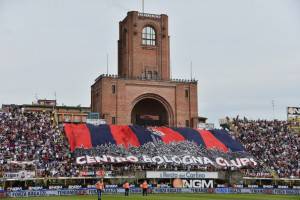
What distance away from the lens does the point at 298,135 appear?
82.8 m

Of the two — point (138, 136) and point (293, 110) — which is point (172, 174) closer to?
point (138, 136)

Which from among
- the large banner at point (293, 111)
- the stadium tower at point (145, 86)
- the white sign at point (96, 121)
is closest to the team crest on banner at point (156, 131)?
the stadium tower at point (145, 86)

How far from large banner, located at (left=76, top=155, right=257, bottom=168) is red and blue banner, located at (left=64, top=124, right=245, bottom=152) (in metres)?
2.83

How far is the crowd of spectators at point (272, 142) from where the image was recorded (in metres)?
71.6

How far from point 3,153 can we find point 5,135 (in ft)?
14.5

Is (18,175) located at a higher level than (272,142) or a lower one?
lower

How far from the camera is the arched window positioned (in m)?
85.8

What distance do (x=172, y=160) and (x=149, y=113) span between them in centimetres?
2036

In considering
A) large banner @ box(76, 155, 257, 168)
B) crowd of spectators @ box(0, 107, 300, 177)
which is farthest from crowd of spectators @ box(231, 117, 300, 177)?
large banner @ box(76, 155, 257, 168)

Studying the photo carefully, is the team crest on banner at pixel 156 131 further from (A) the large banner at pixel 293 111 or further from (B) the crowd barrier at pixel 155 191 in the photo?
(A) the large banner at pixel 293 111

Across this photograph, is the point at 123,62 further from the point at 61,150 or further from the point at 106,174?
the point at 106,174

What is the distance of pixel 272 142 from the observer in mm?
77688

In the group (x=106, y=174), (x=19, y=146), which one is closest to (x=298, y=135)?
(x=106, y=174)

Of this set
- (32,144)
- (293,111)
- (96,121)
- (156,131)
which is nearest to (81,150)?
(32,144)
